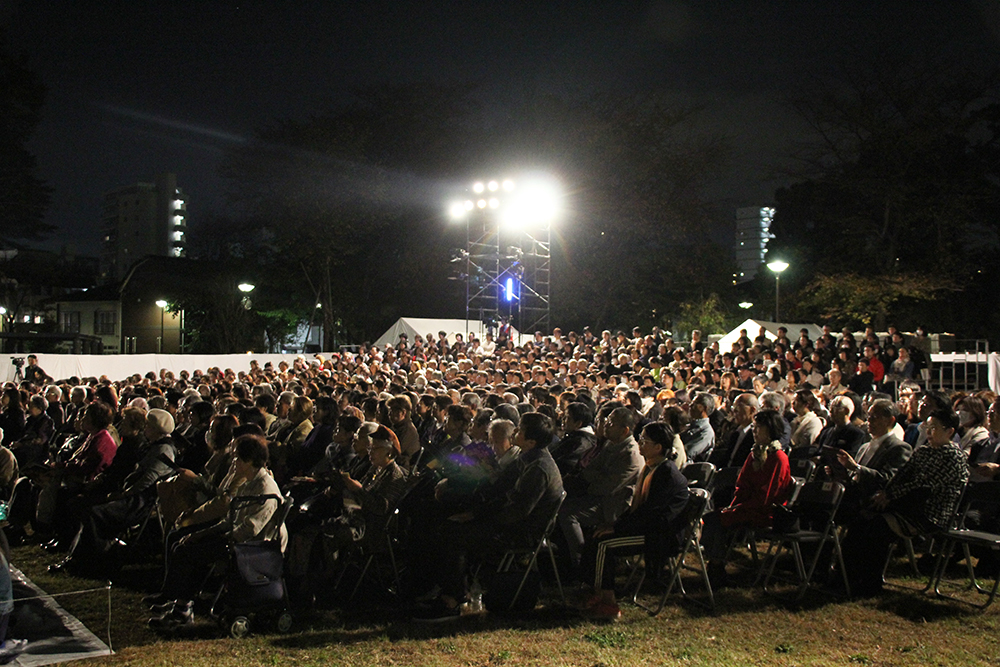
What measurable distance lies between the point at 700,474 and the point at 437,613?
6.61 feet

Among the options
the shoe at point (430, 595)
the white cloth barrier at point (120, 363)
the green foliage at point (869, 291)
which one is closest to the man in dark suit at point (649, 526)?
the shoe at point (430, 595)

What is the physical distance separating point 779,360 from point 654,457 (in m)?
8.18

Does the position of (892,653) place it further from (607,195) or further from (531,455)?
(607,195)

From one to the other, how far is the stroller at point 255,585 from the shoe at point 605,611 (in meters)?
1.83

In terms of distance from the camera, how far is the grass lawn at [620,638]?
420cm

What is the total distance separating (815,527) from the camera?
5484 mm

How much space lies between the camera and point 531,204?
23891 mm

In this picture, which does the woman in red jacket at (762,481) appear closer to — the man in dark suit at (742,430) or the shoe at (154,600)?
the man in dark suit at (742,430)

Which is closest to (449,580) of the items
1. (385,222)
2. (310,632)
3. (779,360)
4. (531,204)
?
(310,632)

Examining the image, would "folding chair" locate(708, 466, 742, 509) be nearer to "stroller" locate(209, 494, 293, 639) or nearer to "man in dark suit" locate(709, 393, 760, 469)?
"man in dark suit" locate(709, 393, 760, 469)

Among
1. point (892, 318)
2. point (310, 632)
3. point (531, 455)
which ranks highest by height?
point (892, 318)

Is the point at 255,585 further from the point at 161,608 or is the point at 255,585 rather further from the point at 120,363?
the point at 120,363

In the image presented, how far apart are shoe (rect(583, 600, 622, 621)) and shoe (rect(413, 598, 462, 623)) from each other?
2.70 ft

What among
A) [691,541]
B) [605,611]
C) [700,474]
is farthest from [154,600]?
[700,474]
